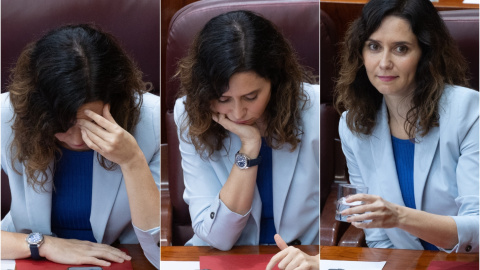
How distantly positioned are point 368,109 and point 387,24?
234 millimetres

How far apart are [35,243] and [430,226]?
3.43ft

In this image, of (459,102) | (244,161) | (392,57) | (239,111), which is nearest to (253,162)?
(244,161)

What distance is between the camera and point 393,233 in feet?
5.53

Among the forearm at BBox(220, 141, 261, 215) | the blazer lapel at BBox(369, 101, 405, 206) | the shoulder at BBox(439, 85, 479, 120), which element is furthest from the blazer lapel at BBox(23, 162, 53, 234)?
the shoulder at BBox(439, 85, 479, 120)

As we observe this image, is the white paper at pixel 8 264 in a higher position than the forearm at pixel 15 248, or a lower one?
lower

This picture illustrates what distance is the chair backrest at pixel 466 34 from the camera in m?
1.60

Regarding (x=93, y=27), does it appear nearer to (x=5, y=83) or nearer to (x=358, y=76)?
(x=5, y=83)

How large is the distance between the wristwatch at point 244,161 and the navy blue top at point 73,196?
0.40 metres

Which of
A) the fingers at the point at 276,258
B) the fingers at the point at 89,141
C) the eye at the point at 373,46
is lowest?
the fingers at the point at 276,258

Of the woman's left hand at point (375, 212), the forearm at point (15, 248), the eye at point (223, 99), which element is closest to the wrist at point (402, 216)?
the woman's left hand at point (375, 212)

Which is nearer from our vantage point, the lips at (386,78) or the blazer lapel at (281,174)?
the lips at (386,78)

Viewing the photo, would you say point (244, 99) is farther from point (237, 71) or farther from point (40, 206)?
point (40, 206)

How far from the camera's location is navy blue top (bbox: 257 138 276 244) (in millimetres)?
1742

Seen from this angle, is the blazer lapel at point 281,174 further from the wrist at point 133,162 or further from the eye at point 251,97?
the wrist at point 133,162
